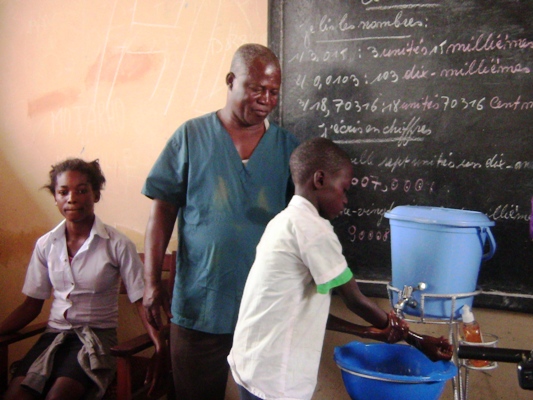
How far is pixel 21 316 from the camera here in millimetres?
2195

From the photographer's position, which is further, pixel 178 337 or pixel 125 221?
pixel 125 221

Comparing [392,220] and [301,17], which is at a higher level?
[301,17]

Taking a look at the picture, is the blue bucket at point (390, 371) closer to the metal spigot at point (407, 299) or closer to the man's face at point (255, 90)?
the metal spigot at point (407, 299)

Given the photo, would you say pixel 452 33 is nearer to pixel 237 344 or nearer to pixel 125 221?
pixel 237 344

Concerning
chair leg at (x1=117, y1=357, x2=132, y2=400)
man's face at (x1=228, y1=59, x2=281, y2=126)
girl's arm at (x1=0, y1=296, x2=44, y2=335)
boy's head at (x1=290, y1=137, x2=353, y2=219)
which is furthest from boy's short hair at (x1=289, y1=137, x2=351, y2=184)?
girl's arm at (x1=0, y1=296, x2=44, y2=335)

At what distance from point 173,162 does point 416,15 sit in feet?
3.42

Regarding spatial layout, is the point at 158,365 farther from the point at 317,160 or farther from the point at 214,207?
the point at 317,160

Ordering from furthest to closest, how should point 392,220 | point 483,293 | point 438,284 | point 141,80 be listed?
point 141,80, point 483,293, point 392,220, point 438,284

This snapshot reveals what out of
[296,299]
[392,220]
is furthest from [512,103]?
[296,299]

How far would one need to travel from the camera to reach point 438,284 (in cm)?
166

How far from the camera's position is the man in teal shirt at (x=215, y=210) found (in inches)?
69.8

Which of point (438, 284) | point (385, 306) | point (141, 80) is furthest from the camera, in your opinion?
point (141, 80)

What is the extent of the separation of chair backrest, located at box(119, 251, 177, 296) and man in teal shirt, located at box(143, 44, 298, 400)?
0.42 meters

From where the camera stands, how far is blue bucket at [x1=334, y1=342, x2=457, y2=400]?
1.54 meters
